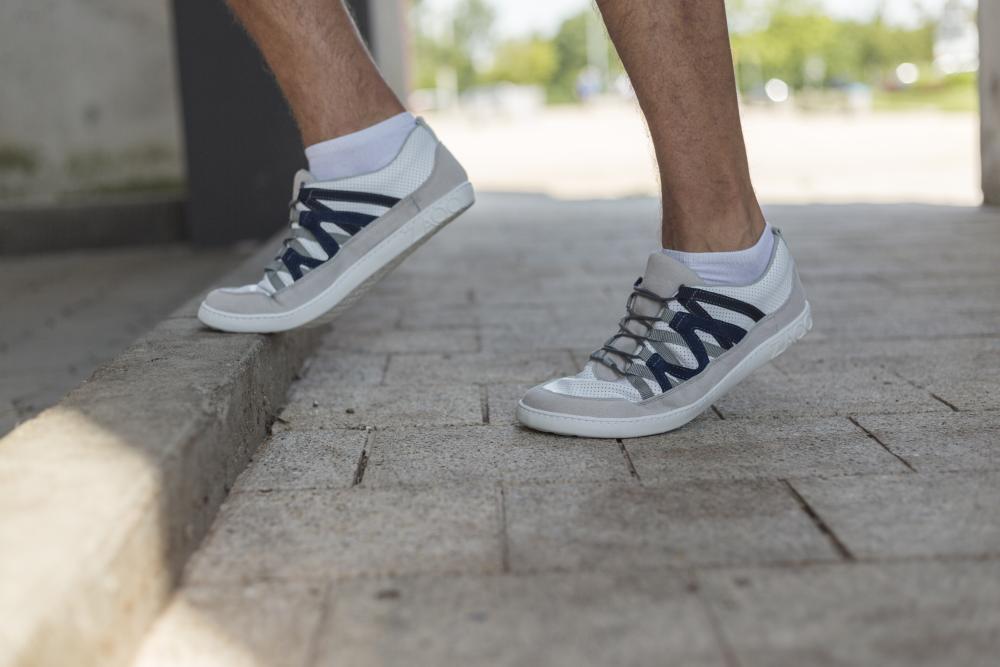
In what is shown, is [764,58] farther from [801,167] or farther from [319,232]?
[319,232]

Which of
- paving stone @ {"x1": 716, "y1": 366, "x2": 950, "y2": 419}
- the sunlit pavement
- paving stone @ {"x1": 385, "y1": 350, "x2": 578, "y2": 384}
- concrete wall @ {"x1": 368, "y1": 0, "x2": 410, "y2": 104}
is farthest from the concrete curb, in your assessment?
concrete wall @ {"x1": 368, "y1": 0, "x2": 410, "y2": 104}

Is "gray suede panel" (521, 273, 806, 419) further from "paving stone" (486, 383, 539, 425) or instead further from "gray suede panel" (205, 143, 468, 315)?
"gray suede panel" (205, 143, 468, 315)

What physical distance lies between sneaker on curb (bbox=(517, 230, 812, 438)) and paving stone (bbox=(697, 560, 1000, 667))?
0.53 metres

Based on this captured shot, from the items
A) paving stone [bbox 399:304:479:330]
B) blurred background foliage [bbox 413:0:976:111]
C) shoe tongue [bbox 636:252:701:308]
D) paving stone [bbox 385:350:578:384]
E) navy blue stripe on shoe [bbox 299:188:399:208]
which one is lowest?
paving stone [bbox 385:350:578:384]

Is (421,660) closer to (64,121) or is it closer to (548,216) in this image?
(548,216)

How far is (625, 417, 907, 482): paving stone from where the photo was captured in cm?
158

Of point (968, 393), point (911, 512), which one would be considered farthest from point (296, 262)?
point (968, 393)

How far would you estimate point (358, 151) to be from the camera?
1903 millimetres

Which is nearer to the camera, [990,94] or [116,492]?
[116,492]

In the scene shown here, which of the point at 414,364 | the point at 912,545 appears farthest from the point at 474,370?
the point at 912,545

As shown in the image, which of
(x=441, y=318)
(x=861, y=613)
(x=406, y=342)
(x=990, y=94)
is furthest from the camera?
(x=990, y=94)

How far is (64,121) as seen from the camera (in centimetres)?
584

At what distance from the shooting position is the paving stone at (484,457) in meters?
1.60

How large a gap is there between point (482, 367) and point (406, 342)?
1.18ft
